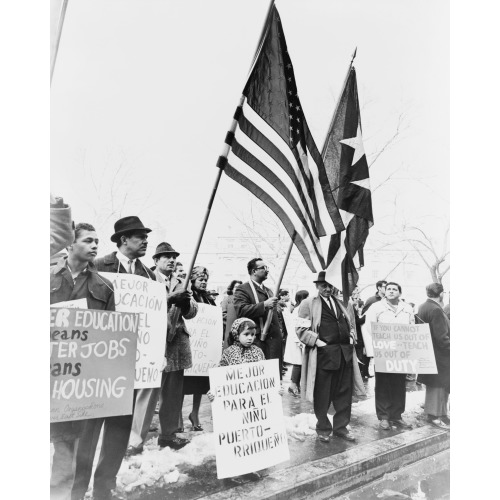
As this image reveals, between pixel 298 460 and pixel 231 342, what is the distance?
81 centimetres

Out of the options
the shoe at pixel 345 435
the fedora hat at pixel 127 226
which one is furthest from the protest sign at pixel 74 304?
the shoe at pixel 345 435

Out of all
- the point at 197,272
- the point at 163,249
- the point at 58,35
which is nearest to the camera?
the point at 58,35

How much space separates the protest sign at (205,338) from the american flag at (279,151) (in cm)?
68

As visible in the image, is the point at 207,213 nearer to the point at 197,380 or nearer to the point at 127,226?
the point at 127,226

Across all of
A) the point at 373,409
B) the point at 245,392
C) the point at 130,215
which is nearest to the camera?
the point at 130,215

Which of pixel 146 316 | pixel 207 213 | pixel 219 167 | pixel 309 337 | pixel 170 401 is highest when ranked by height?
pixel 219 167

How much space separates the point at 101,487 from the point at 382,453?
1844mm

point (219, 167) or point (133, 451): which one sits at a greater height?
point (219, 167)

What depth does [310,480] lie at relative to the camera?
3814 mm

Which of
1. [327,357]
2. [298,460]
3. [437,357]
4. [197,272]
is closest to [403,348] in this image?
[437,357]

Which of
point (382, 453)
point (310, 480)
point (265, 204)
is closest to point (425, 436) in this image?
point (382, 453)

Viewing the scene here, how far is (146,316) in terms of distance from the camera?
3.36m

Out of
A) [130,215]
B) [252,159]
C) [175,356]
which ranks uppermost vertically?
[252,159]
